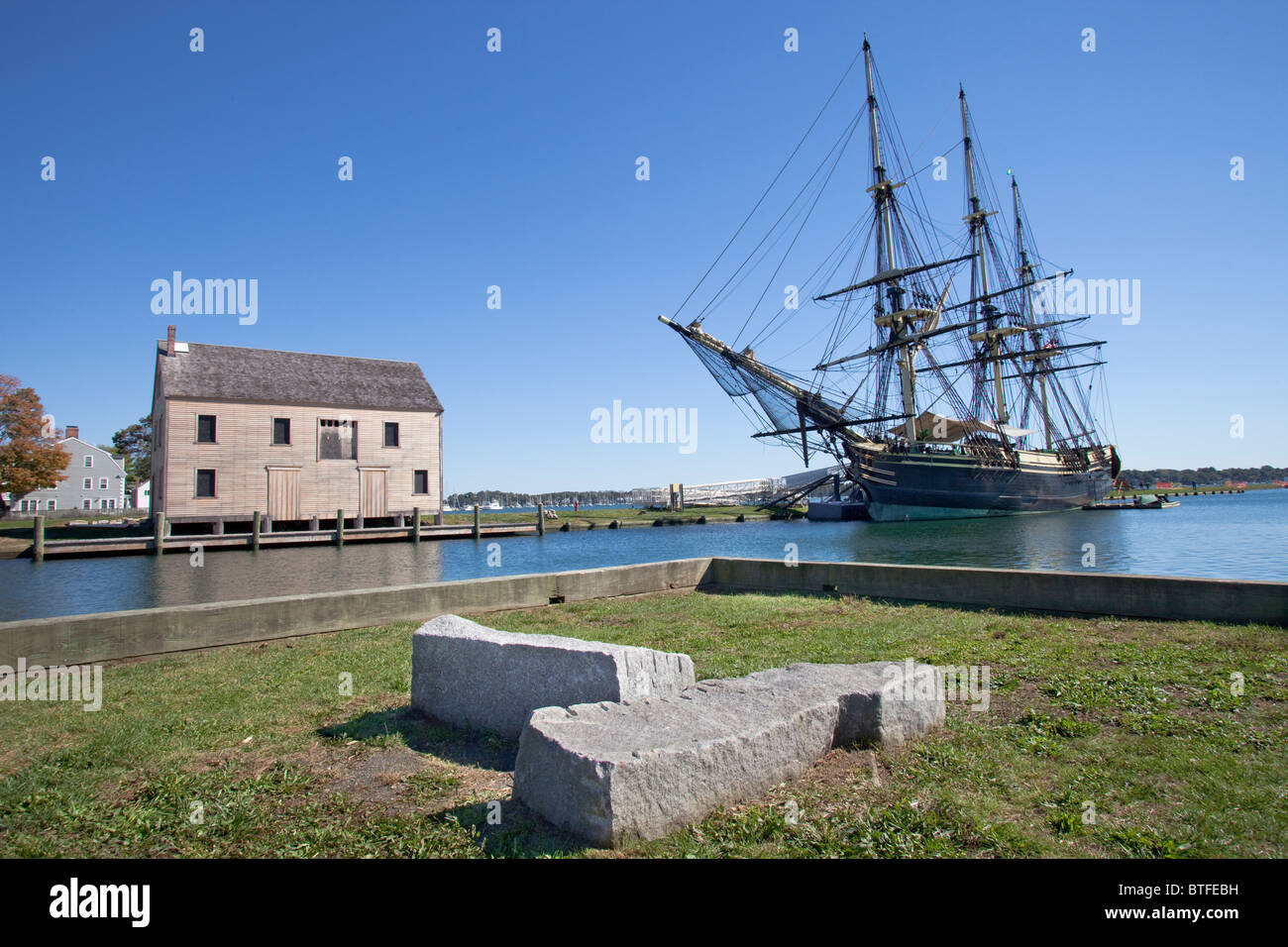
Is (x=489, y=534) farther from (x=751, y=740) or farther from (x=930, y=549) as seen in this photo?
(x=751, y=740)

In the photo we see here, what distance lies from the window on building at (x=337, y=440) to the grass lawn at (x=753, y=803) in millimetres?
35954

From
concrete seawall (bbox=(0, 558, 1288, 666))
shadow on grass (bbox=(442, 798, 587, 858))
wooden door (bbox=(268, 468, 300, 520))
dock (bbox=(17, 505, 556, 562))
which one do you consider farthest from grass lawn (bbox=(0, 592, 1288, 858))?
wooden door (bbox=(268, 468, 300, 520))

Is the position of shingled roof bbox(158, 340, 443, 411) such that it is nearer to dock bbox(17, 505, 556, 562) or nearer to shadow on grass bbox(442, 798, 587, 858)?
dock bbox(17, 505, 556, 562)

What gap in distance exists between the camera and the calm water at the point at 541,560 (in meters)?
21.8

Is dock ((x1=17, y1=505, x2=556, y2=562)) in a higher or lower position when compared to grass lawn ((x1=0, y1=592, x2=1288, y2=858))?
lower

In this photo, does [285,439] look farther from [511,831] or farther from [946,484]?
[946,484]

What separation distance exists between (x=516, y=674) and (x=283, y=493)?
131 ft

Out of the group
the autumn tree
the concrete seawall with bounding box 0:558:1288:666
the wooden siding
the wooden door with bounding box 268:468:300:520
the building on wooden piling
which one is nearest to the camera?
the concrete seawall with bounding box 0:558:1288:666

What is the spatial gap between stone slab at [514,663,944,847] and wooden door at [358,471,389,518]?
1610 inches

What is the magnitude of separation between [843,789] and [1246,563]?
92.5 feet

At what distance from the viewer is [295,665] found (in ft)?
25.6

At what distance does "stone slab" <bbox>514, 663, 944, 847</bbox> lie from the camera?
342 centimetres

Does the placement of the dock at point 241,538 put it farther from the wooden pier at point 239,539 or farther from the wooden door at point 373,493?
the wooden door at point 373,493
